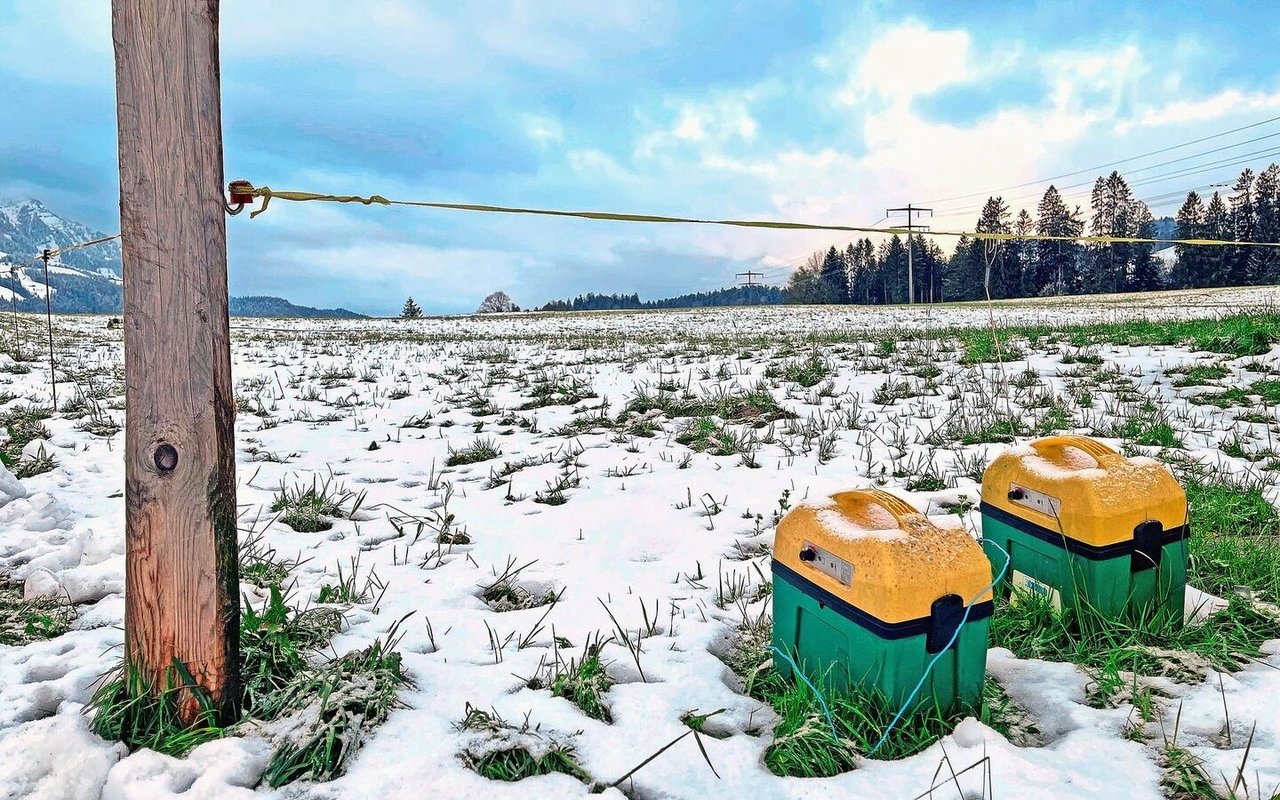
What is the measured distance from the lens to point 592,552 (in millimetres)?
3713

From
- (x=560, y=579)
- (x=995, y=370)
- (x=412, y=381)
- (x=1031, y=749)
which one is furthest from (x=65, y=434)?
(x=995, y=370)

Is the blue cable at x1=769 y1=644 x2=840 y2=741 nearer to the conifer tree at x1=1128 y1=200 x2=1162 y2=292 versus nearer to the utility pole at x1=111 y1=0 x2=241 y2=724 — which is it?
the utility pole at x1=111 y1=0 x2=241 y2=724

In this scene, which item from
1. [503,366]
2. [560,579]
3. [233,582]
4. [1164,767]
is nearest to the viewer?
[1164,767]

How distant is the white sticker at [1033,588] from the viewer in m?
2.67

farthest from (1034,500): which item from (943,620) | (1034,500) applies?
(943,620)

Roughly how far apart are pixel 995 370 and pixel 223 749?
8837 mm

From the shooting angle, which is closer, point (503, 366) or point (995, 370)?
point (995, 370)

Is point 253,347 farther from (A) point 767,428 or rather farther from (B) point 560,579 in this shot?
(B) point 560,579

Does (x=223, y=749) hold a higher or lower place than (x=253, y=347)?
lower

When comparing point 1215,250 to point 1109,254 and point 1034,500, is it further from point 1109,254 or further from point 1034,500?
point 1034,500

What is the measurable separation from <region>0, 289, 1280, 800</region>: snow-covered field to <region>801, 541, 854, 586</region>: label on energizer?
53 centimetres

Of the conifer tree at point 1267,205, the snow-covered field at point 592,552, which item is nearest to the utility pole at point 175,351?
the snow-covered field at point 592,552

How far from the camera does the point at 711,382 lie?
29.4 ft

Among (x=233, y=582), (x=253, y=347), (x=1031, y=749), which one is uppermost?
(x=253, y=347)
